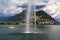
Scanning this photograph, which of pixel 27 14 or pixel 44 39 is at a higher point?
pixel 27 14

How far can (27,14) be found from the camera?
86938 millimetres

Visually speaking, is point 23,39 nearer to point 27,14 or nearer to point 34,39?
point 34,39

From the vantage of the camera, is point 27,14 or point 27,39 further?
point 27,14

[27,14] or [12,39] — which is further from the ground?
[27,14]

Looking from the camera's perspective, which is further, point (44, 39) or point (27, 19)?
point (27, 19)

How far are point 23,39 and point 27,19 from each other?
68.7 ft

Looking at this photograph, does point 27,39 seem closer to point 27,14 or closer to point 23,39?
point 23,39

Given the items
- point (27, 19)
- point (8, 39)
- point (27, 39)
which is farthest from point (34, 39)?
point (27, 19)

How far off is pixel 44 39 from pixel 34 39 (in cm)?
315

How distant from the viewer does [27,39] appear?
2638 inches

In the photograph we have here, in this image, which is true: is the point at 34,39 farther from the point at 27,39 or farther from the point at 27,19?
the point at 27,19

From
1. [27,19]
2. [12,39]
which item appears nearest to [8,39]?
[12,39]

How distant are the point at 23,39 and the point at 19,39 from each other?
109 cm

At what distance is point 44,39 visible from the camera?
68.9 meters
